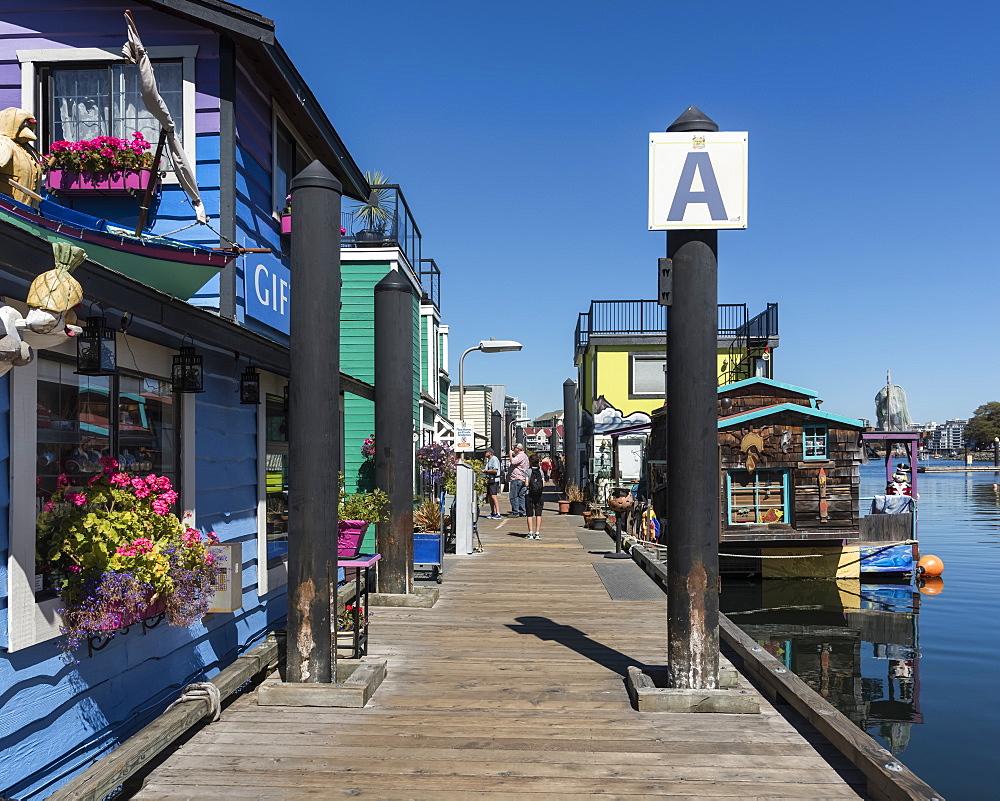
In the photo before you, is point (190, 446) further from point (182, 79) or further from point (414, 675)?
point (182, 79)

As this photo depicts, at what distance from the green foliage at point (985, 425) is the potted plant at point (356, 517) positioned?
15308 cm

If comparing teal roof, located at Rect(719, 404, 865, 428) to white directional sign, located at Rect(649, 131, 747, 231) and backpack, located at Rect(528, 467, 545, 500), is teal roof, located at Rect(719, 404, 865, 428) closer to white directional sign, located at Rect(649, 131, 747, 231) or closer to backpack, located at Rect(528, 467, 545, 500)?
backpack, located at Rect(528, 467, 545, 500)

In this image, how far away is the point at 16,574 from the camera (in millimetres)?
3857

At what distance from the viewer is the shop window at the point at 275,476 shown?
25.3ft

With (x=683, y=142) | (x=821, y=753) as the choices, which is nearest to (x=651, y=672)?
(x=821, y=753)

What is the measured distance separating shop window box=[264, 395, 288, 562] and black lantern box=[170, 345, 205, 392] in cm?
206

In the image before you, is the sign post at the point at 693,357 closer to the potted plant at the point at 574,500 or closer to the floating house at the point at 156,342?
the floating house at the point at 156,342

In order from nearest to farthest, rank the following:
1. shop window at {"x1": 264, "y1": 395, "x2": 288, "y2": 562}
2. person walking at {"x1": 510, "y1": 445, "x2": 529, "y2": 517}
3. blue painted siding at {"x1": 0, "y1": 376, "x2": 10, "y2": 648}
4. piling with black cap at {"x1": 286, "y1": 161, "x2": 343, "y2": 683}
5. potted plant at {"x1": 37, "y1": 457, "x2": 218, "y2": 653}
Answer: blue painted siding at {"x1": 0, "y1": 376, "x2": 10, "y2": 648} < potted plant at {"x1": 37, "y1": 457, "x2": 218, "y2": 653} < piling with black cap at {"x1": 286, "y1": 161, "x2": 343, "y2": 683} < shop window at {"x1": 264, "y1": 395, "x2": 288, "y2": 562} < person walking at {"x1": 510, "y1": 445, "x2": 529, "y2": 517}

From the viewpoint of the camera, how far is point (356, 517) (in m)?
7.60

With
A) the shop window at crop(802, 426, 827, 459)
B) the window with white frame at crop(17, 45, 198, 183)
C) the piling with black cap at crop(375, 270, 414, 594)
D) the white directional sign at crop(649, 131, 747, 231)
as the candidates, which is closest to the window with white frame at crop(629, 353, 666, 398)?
the shop window at crop(802, 426, 827, 459)

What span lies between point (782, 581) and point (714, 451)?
46.2 feet

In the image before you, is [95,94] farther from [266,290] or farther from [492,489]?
[492,489]

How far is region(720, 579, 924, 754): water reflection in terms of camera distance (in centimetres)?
1040

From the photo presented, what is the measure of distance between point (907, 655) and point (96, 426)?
41.6 ft
